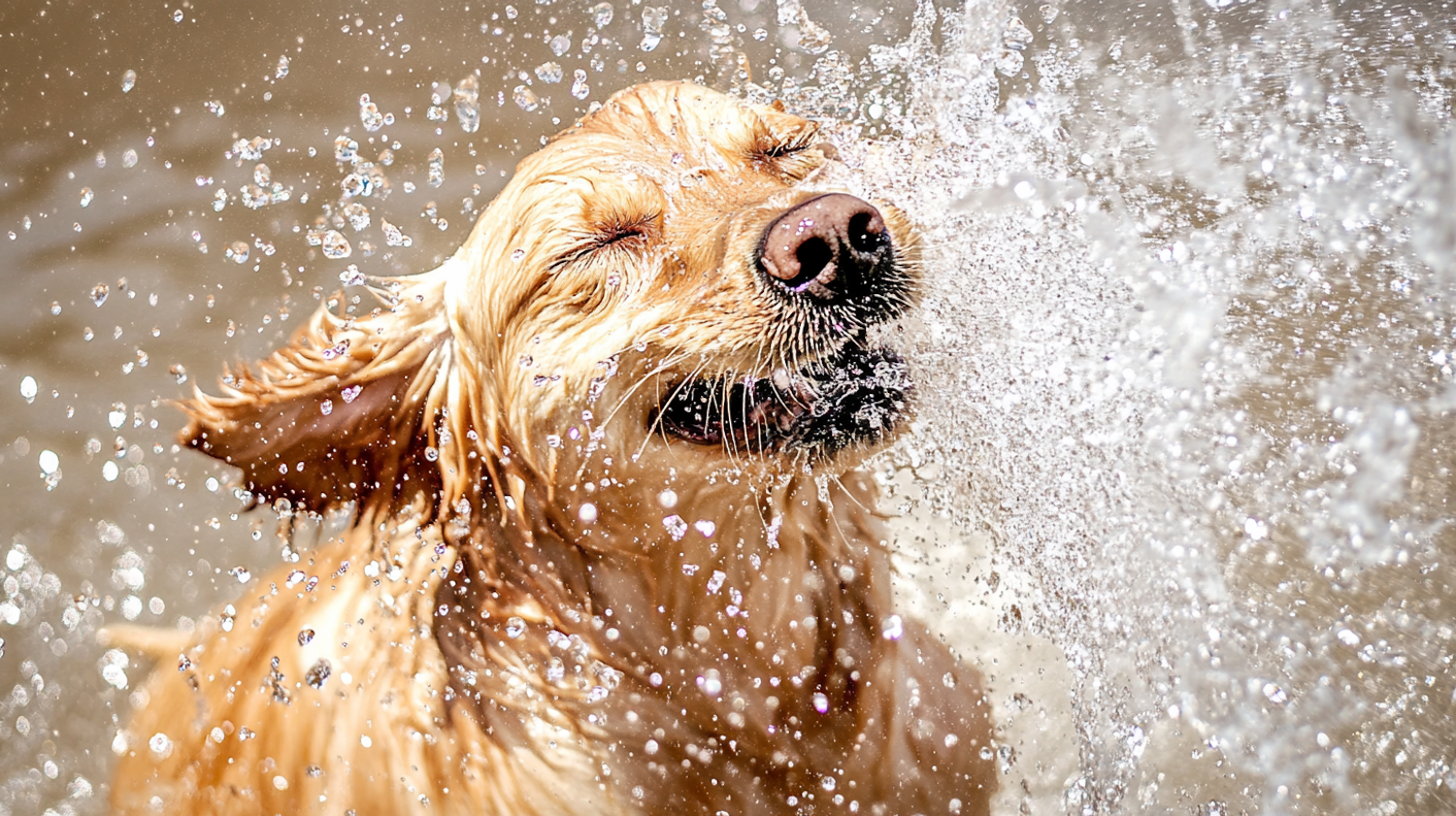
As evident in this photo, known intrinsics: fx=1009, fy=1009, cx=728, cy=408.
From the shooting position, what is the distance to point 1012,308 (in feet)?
6.76

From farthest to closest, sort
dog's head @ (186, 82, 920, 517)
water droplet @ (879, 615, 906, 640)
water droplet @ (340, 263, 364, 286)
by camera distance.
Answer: water droplet @ (340, 263, 364, 286) < water droplet @ (879, 615, 906, 640) < dog's head @ (186, 82, 920, 517)

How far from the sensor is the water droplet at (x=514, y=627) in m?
1.92

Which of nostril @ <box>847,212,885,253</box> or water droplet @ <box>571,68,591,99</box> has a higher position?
water droplet @ <box>571,68,591,99</box>

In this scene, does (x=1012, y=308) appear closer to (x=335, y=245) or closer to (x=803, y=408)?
(x=803, y=408)

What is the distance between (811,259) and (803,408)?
289mm

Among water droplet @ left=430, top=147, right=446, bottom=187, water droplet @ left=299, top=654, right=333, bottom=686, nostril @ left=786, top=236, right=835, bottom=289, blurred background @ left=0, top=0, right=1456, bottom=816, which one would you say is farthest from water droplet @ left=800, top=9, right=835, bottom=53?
water droplet @ left=299, top=654, right=333, bottom=686

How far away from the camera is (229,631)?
2369mm

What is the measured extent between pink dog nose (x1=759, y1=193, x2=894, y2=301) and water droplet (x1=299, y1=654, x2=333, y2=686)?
4.12 ft

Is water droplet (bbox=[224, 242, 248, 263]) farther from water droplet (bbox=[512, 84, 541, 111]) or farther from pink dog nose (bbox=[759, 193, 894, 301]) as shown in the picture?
pink dog nose (bbox=[759, 193, 894, 301])

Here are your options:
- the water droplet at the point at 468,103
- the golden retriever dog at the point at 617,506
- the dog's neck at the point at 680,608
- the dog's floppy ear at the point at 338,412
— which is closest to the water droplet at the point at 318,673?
the golden retriever dog at the point at 617,506

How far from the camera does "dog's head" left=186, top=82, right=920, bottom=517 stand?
175cm

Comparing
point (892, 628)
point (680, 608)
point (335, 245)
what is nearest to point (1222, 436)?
point (892, 628)

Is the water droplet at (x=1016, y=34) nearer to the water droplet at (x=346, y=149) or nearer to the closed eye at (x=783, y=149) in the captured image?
the closed eye at (x=783, y=149)

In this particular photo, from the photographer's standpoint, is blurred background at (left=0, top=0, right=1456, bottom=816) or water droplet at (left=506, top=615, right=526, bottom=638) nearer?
water droplet at (left=506, top=615, right=526, bottom=638)
